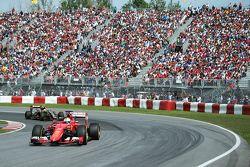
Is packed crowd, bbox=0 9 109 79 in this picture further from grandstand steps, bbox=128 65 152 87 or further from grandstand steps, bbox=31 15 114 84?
grandstand steps, bbox=128 65 152 87

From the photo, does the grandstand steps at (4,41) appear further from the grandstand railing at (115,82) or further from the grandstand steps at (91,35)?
the grandstand railing at (115,82)

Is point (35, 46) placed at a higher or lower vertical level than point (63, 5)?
lower

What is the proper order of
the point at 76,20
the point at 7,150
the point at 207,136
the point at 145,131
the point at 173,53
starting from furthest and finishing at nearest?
the point at 76,20 < the point at 173,53 < the point at 145,131 < the point at 207,136 < the point at 7,150

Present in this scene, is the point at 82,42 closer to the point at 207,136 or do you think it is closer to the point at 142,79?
the point at 142,79

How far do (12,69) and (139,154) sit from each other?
39.0m

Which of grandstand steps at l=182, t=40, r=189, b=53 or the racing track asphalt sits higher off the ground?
grandstand steps at l=182, t=40, r=189, b=53

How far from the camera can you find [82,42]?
5144 centimetres

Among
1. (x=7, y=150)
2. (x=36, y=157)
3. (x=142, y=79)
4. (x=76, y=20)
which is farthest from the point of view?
(x=76, y=20)

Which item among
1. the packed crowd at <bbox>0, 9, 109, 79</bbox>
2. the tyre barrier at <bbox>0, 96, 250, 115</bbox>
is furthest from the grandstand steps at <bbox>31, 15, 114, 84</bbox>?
the tyre barrier at <bbox>0, 96, 250, 115</bbox>

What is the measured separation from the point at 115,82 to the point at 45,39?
654 inches

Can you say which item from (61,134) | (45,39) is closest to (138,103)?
(45,39)

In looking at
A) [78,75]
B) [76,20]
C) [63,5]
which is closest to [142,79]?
[78,75]

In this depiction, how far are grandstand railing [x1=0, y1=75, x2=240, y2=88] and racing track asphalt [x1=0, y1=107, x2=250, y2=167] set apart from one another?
48.3 ft

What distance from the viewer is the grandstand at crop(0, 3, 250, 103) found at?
36969 millimetres
